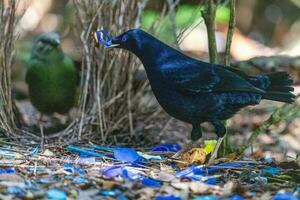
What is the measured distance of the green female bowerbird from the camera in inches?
235

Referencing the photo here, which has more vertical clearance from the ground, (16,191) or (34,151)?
(34,151)

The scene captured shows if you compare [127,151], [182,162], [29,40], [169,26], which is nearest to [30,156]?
[127,151]

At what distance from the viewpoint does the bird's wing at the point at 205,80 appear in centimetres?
442

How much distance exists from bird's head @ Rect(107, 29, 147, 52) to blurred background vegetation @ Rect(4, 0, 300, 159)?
0.78m

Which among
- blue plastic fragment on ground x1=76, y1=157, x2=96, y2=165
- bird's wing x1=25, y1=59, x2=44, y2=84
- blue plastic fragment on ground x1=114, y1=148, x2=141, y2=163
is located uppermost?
bird's wing x1=25, y1=59, x2=44, y2=84

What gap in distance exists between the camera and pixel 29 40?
35.0ft

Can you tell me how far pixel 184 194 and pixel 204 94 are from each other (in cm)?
118

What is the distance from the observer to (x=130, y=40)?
4.50m

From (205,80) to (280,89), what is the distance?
553 millimetres

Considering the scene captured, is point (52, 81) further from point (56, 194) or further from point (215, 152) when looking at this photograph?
point (56, 194)

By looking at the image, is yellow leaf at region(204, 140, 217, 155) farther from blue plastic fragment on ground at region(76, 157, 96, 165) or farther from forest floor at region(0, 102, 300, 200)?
blue plastic fragment on ground at region(76, 157, 96, 165)

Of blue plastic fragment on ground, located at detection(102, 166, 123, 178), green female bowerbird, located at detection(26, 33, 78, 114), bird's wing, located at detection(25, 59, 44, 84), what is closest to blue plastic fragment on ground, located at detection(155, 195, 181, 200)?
blue plastic fragment on ground, located at detection(102, 166, 123, 178)

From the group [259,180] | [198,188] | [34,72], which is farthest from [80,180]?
Result: [34,72]

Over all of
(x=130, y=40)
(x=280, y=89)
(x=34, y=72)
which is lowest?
(x=280, y=89)
